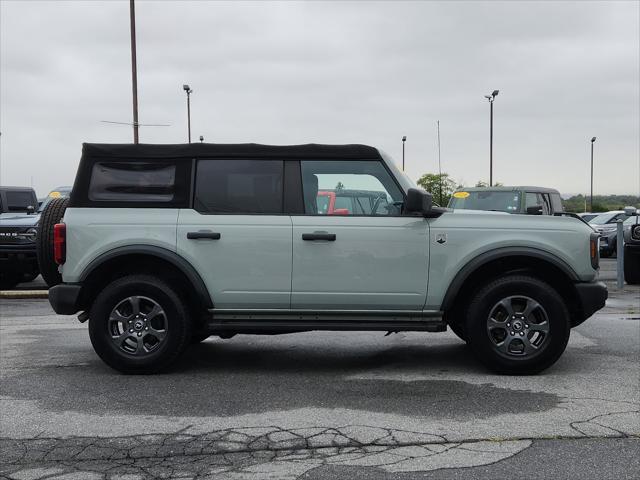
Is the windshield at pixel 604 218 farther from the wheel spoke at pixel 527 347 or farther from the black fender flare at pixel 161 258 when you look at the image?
the black fender flare at pixel 161 258

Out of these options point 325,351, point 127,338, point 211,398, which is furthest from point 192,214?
point 325,351

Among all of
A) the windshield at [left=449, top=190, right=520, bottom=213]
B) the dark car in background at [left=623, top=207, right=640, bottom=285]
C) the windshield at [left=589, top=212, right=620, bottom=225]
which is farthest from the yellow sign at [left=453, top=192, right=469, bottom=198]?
the windshield at [left=589, top=212, right=620, bottom=225]

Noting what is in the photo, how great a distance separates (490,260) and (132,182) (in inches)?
116

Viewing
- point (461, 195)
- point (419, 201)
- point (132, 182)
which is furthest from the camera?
point (461, 195)

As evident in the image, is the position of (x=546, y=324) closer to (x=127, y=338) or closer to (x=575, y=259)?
(x=575, y=259)

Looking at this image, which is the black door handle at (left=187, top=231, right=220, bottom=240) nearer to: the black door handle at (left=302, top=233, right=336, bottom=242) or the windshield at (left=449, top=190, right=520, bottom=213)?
the black door handle at (left=302, top=233, right=336, bottom=242)

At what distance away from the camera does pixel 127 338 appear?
6.01 meters

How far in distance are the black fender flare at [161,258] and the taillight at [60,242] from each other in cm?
22

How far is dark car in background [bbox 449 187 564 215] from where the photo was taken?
14984 mm

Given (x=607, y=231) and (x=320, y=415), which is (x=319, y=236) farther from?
(x=607, y=231)

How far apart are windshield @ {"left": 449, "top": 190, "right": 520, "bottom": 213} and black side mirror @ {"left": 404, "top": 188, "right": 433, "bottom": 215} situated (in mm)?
9323

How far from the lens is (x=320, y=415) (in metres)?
4.74

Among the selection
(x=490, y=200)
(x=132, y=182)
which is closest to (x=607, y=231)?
(x=490, y=200)

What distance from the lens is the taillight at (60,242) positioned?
594cm
